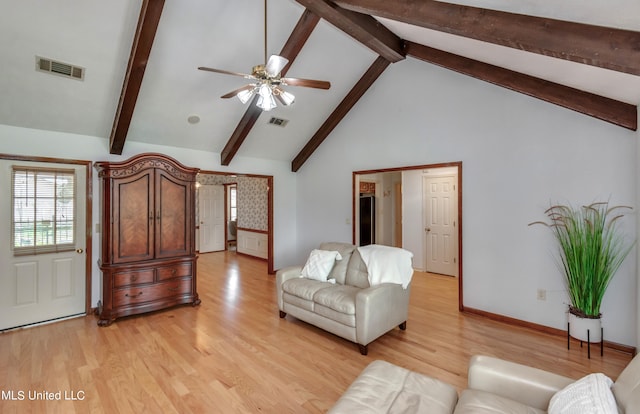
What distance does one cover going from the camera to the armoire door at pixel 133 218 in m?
3.70

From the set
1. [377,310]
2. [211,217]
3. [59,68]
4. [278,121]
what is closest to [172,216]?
[59,68]

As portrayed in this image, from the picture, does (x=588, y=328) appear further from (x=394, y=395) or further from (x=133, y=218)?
(x=133, y=218)

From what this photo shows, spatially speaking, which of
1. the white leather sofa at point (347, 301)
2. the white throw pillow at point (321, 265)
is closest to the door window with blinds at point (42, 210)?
the white leather sofa at point (347, 301)

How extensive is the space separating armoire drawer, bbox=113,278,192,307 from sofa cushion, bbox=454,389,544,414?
375 centimetres

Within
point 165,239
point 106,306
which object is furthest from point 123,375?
point 165,239

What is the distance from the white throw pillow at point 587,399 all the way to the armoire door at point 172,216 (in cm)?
417

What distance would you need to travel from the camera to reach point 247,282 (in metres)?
5.47

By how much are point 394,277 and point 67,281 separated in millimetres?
4114

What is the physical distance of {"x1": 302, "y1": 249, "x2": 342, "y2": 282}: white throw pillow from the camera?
362 centimetres

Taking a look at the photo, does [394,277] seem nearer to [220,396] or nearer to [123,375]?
[220,396]

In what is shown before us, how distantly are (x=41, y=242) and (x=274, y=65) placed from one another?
3687 millimetres

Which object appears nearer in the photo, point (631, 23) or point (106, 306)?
point (631, 23)

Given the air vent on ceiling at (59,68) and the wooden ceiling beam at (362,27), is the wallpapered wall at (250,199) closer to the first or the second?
the air vent on ceiling at (59,68)

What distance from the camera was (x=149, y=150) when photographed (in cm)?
449
